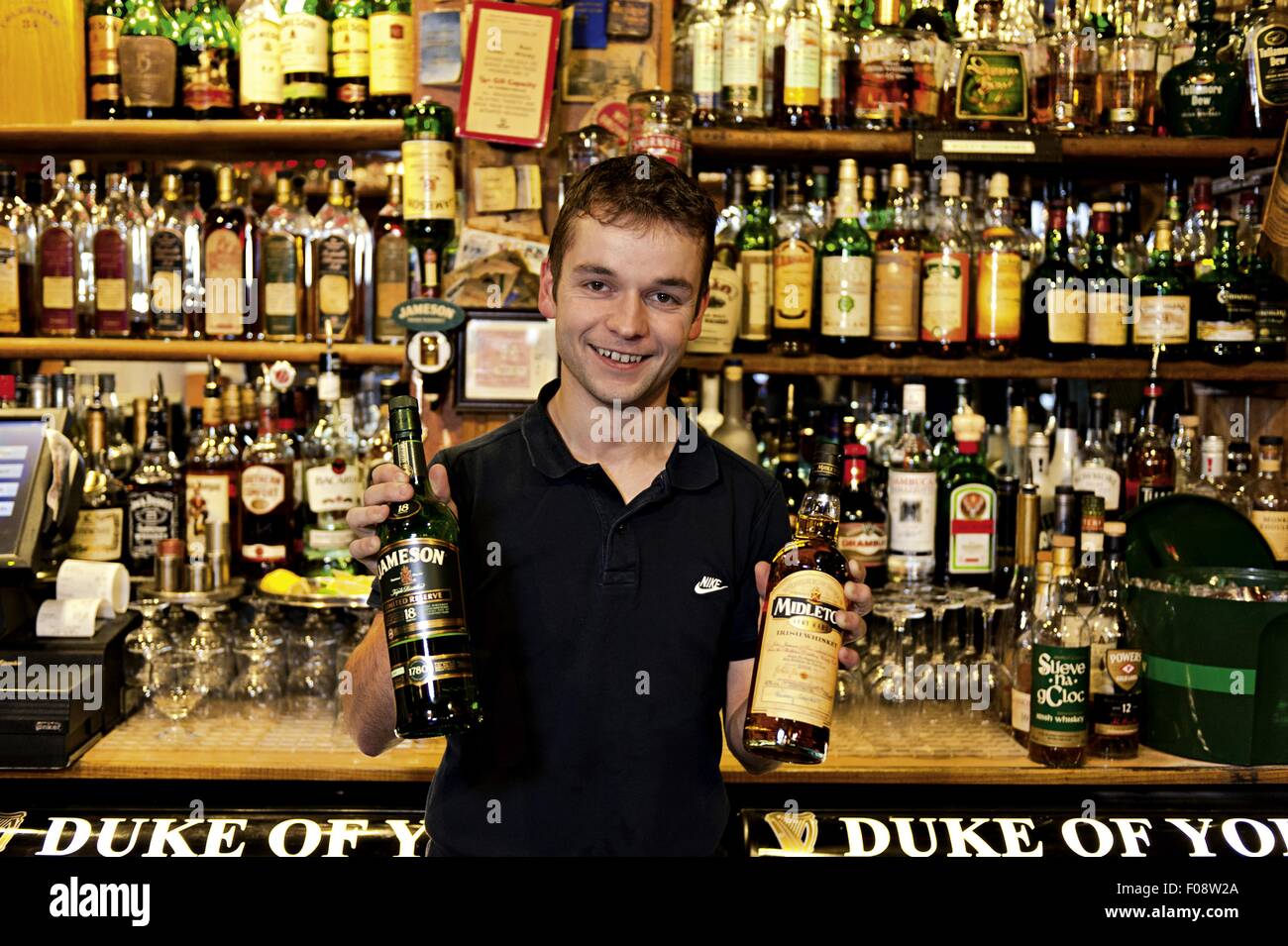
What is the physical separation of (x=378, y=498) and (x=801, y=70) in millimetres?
1640

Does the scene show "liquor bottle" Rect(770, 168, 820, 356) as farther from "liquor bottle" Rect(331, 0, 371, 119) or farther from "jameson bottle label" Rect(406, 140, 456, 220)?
"liquor bottle" Rect(331, 0, 371, 119)

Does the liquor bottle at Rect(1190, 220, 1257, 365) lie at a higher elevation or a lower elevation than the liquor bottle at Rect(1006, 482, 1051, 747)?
higher

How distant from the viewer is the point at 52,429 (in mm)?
2396

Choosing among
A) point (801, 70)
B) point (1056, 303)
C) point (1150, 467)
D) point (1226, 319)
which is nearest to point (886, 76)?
point (801, 70)

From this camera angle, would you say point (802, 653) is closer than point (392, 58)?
Yes

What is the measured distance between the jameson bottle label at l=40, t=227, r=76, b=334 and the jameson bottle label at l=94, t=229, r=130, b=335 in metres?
0.05

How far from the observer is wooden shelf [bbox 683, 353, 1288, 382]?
2.57 m

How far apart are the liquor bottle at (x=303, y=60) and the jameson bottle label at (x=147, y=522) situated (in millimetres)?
848

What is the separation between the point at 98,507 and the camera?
2.64 meters

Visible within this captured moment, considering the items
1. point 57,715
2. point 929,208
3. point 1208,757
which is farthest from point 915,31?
point 57,715

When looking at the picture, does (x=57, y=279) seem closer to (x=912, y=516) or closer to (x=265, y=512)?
(x=265, y=512)

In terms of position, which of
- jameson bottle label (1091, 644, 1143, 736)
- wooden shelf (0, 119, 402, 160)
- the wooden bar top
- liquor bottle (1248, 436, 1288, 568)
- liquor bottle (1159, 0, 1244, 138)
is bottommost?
the wooden bar top

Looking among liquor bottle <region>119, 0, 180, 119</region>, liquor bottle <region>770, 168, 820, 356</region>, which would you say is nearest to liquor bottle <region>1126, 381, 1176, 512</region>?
liquor bottle <region>770, 168, 820, 356</region>
